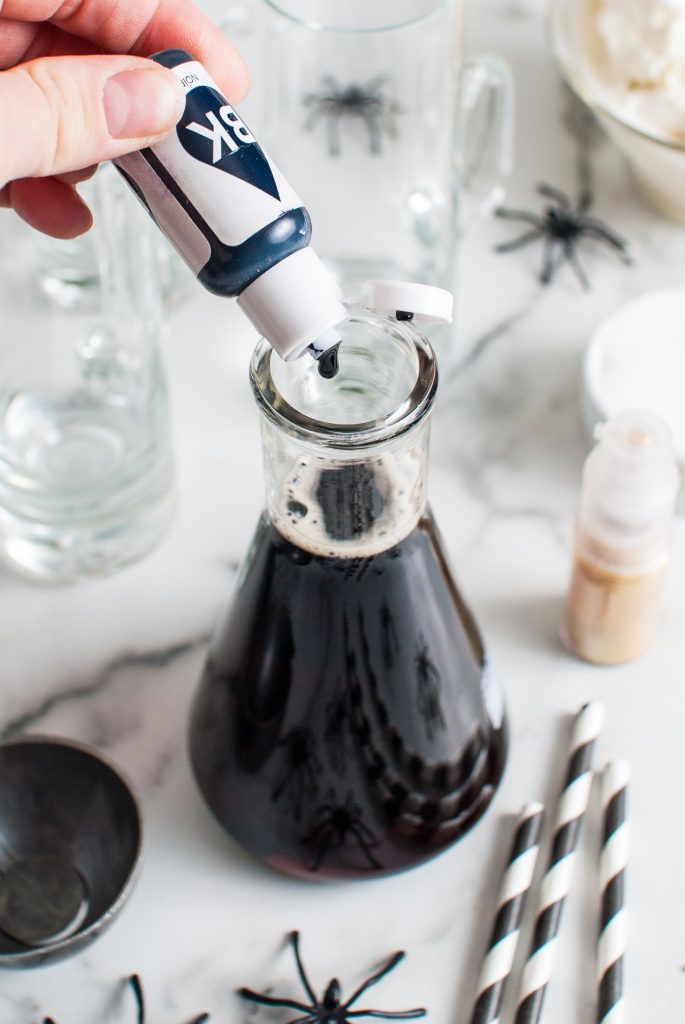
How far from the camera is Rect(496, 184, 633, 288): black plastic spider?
793mm

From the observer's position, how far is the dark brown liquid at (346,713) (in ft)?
1.58

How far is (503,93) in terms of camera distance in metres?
0.73

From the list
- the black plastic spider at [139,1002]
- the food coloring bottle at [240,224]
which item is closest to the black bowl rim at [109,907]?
the black plastic spider at [139,1002]

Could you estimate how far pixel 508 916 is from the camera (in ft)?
1.78

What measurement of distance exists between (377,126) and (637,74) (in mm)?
154

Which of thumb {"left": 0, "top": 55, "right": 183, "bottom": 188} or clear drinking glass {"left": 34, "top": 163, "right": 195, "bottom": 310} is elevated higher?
thumb {"left": 0, "top": 55, "right": 183, "bottom": 188}

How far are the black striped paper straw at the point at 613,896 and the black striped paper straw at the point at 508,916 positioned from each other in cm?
3

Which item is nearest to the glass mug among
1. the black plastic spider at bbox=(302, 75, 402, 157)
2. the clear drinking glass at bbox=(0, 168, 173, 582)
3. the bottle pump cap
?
the black plastic spider at bbox=(302, 75, 402, 157)

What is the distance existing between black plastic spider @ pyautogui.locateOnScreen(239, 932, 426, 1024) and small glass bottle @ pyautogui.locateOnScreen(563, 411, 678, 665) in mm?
189

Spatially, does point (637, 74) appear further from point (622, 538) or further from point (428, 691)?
point (428, 691)

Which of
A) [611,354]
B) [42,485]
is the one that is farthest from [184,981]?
[611,354]

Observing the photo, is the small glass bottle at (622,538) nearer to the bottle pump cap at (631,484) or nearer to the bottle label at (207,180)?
the bottle pump cap at (631,484)

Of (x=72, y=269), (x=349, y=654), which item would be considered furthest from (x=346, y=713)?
(x=72, y=269)

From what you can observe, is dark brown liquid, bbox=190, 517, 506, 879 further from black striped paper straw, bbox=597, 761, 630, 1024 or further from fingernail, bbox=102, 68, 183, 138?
fingernail, bbox=102, 68, 183, 138
